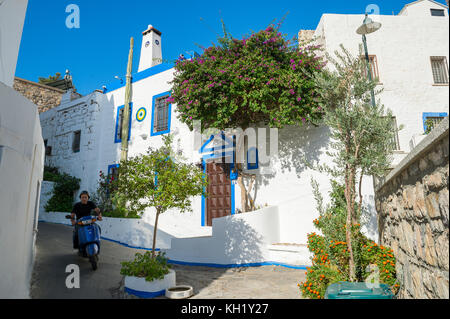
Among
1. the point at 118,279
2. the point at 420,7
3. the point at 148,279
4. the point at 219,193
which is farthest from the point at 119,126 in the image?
the point at 420,7

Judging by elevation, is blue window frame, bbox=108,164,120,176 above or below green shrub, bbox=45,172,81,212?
above

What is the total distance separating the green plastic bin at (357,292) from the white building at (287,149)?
3.93 m

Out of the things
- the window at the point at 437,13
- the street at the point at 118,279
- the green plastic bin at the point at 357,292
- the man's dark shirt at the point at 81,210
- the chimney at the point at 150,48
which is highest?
the chimney at the point at 150,48

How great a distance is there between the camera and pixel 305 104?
25.6 ft

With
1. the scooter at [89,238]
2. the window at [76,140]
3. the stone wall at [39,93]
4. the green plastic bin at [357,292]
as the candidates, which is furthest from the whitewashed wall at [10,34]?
the stone wall at [39,93]

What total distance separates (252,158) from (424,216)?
6752mm

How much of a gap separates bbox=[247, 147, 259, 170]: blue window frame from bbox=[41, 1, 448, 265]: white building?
197 millimetres

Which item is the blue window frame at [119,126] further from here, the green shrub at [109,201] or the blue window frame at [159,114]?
the green shrub at [109,201]

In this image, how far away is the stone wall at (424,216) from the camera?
8.04 ft

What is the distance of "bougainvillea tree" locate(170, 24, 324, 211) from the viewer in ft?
25.3

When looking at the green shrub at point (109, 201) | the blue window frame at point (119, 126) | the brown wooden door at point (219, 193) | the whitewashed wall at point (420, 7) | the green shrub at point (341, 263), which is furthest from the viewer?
the blue window frame at point (119, 126)

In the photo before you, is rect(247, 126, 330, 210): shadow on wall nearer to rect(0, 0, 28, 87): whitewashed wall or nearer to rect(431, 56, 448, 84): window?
rect(431, 56, 448, 84): window

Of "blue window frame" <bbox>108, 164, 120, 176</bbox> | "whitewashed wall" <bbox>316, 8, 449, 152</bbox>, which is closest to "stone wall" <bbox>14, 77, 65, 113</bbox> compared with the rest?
"blue window frame" <bbox>108, 164, 120, 176</bbox>

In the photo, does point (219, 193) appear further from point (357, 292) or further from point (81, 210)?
point (357, 292)
